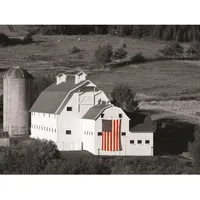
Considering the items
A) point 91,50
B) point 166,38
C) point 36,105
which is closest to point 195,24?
point 166,38

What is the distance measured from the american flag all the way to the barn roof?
1.64 metres

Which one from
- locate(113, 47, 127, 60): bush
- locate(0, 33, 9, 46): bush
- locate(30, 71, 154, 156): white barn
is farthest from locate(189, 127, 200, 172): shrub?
locate(0, 33, 9, 46): bush

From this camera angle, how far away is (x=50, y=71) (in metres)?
37.5

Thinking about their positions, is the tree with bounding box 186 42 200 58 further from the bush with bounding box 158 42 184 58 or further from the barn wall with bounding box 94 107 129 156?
the barn wall with bounding box 94 107 129 156

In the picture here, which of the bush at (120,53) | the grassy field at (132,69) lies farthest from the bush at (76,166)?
the bush at (120,53)

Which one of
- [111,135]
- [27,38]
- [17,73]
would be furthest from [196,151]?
[27,38]

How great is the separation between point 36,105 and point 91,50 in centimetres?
260

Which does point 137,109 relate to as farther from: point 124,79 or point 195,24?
point 195,24

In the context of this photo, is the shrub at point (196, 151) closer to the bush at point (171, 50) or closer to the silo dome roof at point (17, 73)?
the bush at point (171, 50)

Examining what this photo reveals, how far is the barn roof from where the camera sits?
1438 inches

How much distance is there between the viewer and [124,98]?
3719 centimetres

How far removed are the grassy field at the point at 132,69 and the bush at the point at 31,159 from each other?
116 inches

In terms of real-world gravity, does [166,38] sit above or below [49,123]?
above

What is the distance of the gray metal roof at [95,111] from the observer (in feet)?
117
